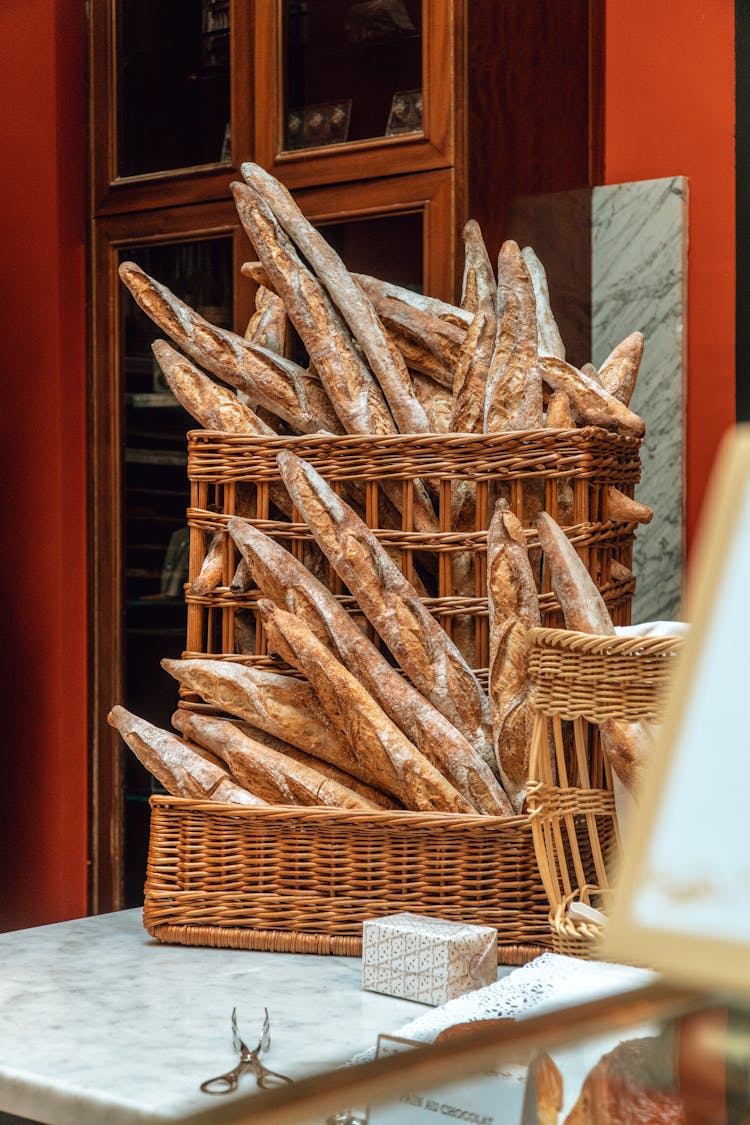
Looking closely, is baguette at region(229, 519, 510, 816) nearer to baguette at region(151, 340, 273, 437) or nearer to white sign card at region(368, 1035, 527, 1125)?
baguette at region(151, 340, 273, 437)

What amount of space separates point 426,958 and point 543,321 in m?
0.84

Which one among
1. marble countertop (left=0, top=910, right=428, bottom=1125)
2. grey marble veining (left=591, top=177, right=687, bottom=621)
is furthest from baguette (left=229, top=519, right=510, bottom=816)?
grey marble veining (left=591, top=177, right=687, bottom=621)

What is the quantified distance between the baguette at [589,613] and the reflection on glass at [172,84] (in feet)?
4.77

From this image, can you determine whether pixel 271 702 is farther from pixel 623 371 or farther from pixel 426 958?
pixel 623 371

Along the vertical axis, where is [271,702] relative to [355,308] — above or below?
below

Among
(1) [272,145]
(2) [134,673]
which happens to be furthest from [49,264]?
(2) [134,673]

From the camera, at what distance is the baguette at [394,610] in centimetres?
143

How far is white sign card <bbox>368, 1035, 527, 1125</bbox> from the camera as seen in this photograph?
21 centimetres

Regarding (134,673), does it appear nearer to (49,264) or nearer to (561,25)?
(49,264)

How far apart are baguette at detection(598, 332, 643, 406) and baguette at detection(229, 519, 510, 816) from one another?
0.44 meters

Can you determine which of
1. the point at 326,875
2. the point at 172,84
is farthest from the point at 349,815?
the point at 172,84

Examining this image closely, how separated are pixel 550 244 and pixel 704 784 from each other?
6.67 feet

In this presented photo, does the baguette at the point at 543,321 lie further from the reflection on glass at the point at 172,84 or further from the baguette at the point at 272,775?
the reflection on glass at the point at 172,84

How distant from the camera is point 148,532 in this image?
2.65 metres
